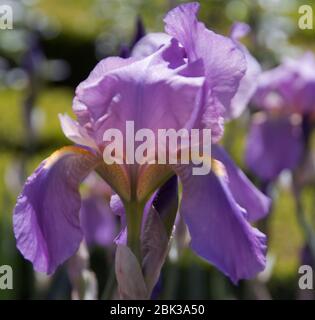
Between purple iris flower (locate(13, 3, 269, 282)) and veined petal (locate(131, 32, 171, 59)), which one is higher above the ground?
veined petal (locate(131, 32, 171, 59))

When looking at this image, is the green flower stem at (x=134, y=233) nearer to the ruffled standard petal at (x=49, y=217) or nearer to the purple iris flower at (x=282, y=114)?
the ruffled standard petal at (x=49, y=217)

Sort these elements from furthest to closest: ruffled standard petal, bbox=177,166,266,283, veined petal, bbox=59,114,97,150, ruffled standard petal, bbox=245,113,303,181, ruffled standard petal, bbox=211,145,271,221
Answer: ruffled standard petal, bbox=245,113,303,181 < ruffled standard petal, bbox=211,145,271,221 < veined petal, bbox=59,114,97,150 < ruffled standard petal, bbox=177,166,266,283

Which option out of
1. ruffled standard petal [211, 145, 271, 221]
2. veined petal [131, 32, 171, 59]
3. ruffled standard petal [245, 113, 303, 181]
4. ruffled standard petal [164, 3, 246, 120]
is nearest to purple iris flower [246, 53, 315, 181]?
ruffled standard petal [245, 113, 303, 181]

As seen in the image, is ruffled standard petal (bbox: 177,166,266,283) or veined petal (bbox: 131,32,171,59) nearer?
ruffled standard petal (bbox: 177,166,266,283)

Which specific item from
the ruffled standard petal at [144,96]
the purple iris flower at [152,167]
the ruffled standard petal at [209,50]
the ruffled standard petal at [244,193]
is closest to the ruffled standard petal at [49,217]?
the purple iris flower at [152,167]

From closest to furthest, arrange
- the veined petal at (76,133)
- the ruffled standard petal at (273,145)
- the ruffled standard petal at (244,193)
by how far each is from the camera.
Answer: the veined petal at (76,133), the ruffled standard petal at (244,193), the ruffled standard petal at (273,145)

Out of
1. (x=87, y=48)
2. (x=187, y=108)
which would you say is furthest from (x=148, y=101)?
(x=87, y=48)

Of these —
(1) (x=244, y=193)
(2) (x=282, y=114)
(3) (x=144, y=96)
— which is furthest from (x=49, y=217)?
(2) (x=282, y=114)

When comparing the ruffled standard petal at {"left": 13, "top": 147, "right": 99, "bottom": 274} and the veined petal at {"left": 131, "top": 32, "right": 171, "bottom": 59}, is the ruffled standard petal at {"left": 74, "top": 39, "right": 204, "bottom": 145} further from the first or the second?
the veined petal at {"left": 131, "top": 32, "right": 171, "bottom": 59}
